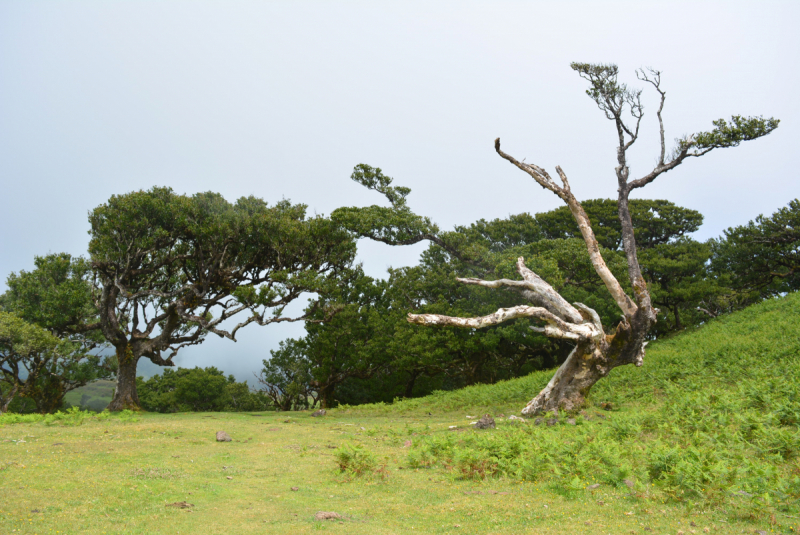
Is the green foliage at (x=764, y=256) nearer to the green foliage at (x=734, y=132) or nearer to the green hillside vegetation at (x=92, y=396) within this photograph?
the green foliage at (x=734, y=132)

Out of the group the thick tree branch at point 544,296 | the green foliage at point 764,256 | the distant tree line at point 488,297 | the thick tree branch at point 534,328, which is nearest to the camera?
the thick tree branch at point 534,328

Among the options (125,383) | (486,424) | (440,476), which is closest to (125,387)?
(125,383)

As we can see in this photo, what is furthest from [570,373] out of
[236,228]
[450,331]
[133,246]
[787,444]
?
[133,246]

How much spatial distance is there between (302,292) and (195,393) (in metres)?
16.5

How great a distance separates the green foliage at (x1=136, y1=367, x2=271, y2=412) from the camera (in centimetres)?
3400

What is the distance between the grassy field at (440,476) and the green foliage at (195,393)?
2122 centimetres

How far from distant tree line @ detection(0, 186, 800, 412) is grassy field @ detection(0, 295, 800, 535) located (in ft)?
32.4

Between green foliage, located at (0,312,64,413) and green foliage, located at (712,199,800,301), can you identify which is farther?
green foliage, located at (712,199,800,301)

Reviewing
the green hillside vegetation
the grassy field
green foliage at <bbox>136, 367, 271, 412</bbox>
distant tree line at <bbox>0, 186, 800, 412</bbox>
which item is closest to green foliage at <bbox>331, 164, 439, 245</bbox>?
distant tree line at <bbox>0, 186, 800, 412</bbox>

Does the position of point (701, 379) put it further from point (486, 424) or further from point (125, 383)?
point (125, 383)

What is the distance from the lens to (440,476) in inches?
319

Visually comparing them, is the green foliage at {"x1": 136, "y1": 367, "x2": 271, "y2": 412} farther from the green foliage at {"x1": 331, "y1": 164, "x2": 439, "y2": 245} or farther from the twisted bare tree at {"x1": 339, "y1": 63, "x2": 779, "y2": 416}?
the twisted bare tree at {"x1": 339, "y1": 63, "x2": 779, "y2": 416}

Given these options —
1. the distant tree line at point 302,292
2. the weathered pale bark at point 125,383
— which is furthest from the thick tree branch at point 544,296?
the weathered pale bark at point 125,383

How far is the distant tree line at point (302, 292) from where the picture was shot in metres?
21.9
